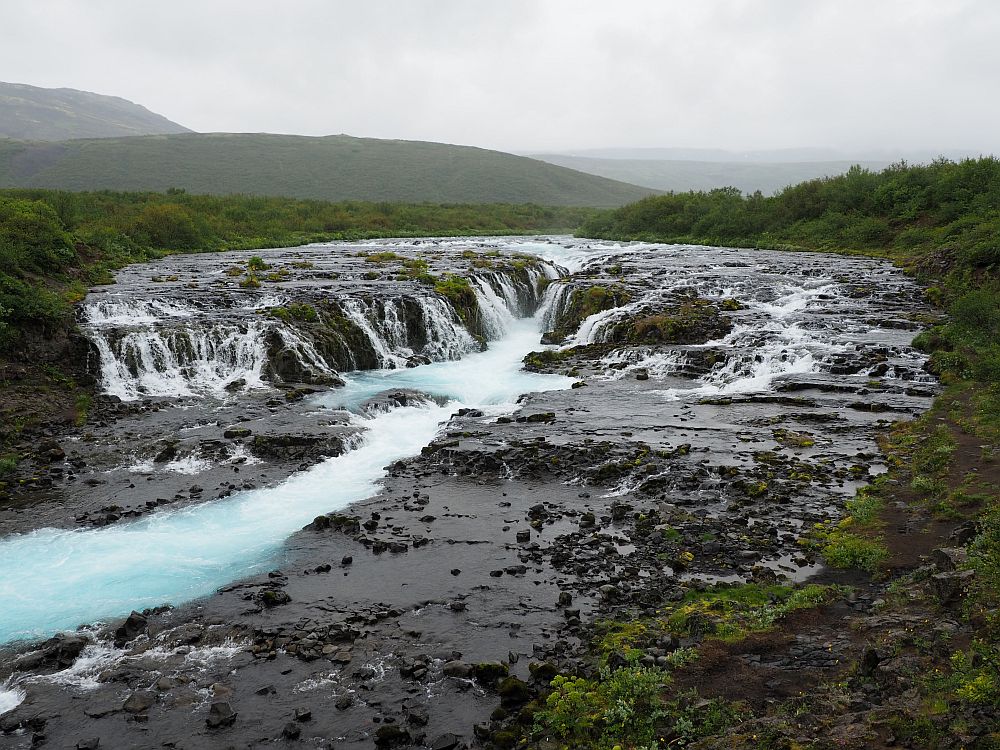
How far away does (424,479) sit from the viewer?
15836mm

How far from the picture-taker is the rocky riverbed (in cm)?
865

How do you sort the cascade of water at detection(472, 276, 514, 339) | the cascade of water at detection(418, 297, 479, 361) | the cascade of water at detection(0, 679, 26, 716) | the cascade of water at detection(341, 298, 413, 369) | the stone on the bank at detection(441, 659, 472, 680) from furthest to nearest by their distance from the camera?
the cascade of water at detection(472, 276, 514, 339), the cascade of water at detection(418, 297, 479, 361), the cascade of water at detection(341, 298, 413, 369), the stone on the bank at detection(441, 659, 472, 680), the cascade of water at detection(0, 679, 26, 716)

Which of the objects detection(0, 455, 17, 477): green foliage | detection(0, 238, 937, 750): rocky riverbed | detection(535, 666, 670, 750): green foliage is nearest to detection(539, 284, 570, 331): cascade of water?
detection(0, 238, 937, 750): rocky riverbed

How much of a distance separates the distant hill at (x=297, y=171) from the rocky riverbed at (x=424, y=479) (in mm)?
99621

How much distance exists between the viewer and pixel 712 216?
59.9 meters

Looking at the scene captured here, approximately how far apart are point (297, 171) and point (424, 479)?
136748mm

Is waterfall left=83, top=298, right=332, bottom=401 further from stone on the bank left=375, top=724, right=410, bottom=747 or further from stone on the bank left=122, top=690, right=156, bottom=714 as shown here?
stone on the bank left=375, top=724, right=410, bottom=747

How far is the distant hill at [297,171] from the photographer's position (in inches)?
4732

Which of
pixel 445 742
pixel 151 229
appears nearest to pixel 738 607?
pixel 445 742

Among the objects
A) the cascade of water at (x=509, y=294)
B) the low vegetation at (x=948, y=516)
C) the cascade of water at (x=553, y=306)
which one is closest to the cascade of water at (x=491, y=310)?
the cascade of water at (x=509, y=294)

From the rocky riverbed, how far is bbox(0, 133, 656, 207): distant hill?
3922 inches

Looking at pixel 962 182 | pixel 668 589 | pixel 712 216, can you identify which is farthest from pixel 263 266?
pixel 962 182

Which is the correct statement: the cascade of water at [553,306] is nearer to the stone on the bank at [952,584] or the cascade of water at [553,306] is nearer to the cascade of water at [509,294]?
the cascade of water at [509,294]

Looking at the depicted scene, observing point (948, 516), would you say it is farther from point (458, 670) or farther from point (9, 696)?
point (9, 696)
